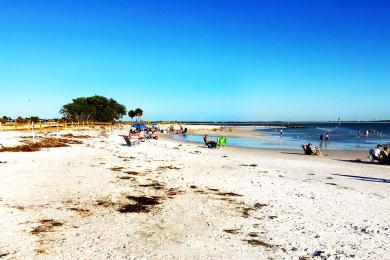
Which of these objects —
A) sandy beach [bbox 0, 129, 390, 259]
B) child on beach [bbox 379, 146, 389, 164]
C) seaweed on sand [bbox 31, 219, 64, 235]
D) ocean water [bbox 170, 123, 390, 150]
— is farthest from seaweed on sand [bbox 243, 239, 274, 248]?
ocean water [bbox 170, 123, 390, 150]

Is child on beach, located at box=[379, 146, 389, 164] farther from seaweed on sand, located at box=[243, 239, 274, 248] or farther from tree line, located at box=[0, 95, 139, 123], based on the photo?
tree line, located at box=[0, 95, 139, 123]

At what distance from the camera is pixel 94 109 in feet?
305

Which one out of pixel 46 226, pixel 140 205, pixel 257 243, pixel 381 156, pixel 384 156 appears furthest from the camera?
pixel 381 156

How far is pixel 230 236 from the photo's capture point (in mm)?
7645

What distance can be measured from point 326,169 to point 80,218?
14.9 metres

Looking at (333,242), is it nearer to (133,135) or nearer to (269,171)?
(269,171)

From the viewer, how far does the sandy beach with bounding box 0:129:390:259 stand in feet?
22.2

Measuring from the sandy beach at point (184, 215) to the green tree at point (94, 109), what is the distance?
78118mm

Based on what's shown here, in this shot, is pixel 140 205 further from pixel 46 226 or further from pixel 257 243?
pixel 257 243

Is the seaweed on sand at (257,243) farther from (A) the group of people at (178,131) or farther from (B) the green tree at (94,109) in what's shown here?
(B) the green tree at (94,109)

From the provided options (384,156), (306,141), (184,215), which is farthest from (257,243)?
(306,141)

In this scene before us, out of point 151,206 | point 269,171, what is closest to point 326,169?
point 269,171

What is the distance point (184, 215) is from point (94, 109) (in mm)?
88090

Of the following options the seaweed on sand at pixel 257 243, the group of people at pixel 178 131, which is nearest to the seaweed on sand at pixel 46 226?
the seaweed on sand at pixel 257 243
